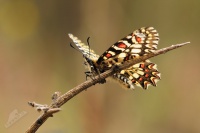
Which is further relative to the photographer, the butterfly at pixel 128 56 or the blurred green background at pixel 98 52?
the blurred green background at pixel 98 52

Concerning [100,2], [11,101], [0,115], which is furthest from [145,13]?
[0,115]

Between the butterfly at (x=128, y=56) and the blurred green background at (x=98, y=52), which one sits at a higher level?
the blurred green background at (x=98, y=52)

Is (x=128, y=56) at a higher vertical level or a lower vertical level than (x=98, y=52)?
lower

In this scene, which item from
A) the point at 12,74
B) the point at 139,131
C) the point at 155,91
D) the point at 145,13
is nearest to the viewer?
Result: the point at 139,131

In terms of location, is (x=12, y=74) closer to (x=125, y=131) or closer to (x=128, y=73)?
(x=125, y=131)

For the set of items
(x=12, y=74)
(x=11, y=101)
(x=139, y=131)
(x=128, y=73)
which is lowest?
(x=128, y=73)

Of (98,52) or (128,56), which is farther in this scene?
(98,52)
